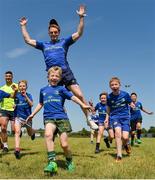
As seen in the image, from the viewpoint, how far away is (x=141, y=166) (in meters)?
9.53

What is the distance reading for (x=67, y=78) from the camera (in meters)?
10.5

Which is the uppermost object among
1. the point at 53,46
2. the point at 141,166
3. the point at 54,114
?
the point at 53,46

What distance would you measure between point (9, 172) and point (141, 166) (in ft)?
9.88

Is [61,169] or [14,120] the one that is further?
[14,120]

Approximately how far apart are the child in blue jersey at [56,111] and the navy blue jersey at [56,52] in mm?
861

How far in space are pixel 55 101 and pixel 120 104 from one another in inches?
128

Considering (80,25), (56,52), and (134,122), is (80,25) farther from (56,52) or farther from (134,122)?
(134,122)

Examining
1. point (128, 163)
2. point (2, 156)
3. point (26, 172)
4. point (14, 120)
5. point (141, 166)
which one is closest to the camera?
point (26, 172)

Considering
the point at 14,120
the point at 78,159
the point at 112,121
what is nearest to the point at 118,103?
the point at 112,121

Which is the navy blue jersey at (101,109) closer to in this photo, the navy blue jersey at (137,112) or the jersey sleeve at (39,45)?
the navy blue jersey at (137,112)

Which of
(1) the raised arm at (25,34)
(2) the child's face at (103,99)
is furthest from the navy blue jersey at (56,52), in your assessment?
(2) the child's face at (103,99)

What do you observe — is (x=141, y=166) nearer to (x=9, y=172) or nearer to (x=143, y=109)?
(x=9, y=172)

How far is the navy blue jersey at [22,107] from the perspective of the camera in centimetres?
1251

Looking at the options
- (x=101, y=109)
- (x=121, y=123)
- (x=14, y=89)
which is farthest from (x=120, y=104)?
(x=101, y=109)
